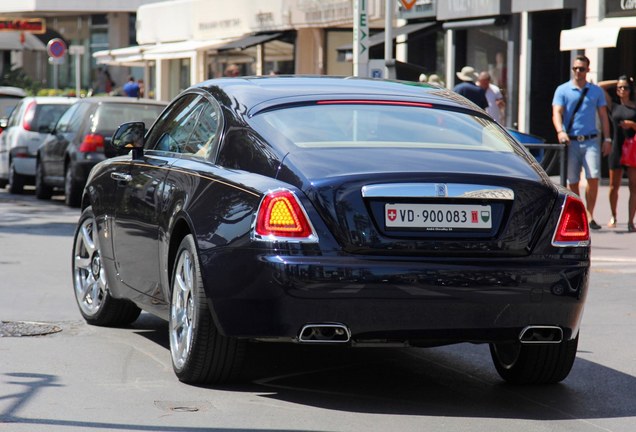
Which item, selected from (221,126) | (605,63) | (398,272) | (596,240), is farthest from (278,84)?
(605,63)

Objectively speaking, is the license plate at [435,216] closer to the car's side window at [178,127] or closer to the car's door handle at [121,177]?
the car's side window at [178,127]

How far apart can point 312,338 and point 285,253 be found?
15.6 inches

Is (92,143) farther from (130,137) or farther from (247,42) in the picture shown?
(247,42)

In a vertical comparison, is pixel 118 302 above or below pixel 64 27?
below

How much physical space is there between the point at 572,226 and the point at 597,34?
700 inches

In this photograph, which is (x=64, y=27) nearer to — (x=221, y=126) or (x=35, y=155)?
(x=35, y=155)

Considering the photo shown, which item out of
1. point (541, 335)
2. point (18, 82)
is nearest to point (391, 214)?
point (541, 335)

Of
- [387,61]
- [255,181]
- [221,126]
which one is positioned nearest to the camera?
[255,181]

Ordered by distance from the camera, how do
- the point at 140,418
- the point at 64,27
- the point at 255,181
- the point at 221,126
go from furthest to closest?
the point at 64,27 → the point at 221,126 → the point at 255,181 → the point at 140,418

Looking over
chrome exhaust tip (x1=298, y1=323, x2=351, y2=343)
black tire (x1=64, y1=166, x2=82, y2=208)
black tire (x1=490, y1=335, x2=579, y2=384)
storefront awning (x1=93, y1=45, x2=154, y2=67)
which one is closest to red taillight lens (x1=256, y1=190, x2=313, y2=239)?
chrome exhaust tip (x1=298, y1=323, x2=351, y2=343)

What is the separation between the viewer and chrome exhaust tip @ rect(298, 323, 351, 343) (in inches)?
242

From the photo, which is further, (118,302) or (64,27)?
(64,27)

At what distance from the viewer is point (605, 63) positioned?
2469 centimetres

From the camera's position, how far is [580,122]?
52.4 ft
